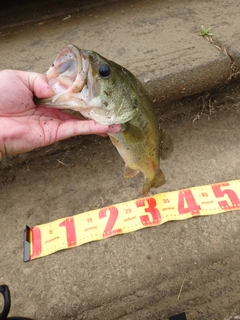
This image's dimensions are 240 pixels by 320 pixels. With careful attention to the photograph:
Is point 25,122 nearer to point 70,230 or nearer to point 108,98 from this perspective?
point 108,98

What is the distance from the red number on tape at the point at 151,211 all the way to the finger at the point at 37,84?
119cm

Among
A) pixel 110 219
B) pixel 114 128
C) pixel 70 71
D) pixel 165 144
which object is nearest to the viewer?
pixel 70 71

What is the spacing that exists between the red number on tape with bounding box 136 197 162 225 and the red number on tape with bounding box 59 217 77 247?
1.72ft

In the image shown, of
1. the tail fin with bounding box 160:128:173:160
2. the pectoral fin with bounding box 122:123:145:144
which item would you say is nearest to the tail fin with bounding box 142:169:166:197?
the tail fin with bounding box 160:128:173:160

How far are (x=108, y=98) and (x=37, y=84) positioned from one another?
1.34ft

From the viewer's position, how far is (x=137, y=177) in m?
2.55

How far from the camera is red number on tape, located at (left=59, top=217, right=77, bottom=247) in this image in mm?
2230

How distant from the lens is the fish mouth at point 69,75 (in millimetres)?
1467

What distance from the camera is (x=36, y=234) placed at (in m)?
2.29

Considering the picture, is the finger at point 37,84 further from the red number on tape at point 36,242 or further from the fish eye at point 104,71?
the red number on tape at point 36,242

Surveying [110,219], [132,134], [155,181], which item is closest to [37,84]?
[132,134]

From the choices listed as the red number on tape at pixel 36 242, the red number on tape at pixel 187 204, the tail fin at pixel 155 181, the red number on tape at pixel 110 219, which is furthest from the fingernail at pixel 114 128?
the red number on tape at pixel 36 242

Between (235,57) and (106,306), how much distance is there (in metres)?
2.25

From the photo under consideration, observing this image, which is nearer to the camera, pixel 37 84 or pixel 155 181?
pixel 37 84
